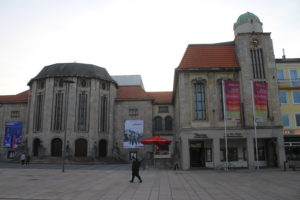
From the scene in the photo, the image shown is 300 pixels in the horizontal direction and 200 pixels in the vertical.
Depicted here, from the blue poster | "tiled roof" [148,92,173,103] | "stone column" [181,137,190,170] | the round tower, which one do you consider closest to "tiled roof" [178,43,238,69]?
the round tower

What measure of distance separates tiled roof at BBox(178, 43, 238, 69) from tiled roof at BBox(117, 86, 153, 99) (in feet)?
70.0

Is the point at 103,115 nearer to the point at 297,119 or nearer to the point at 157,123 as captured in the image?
the point at 157,123

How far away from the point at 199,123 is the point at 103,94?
84.9 feet

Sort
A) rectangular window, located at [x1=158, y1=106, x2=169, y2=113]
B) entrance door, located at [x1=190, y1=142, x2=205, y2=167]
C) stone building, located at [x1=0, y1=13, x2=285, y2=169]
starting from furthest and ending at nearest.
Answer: rectangular window, located at [x1=158, y1=106, x2=169, y2=113] → entrance door, located at [x1=190, y1=142, x2=205, y2=167] → stone building, located at [x1=0, y1=13, x2=285, y2=169]

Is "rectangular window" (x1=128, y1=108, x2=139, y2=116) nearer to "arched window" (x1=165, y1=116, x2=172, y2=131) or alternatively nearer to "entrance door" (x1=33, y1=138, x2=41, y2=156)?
"arched window" (x1=165, y1=116, x2=172, y2=131)

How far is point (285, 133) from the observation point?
29797 mm

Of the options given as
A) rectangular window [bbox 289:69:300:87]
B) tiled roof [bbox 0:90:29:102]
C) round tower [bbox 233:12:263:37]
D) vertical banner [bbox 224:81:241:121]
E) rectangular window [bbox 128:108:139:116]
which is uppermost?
round tower [bbox 233:12:263:37]

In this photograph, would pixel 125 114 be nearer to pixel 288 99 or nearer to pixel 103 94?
pixel 103 94

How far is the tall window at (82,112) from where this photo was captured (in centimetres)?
4559

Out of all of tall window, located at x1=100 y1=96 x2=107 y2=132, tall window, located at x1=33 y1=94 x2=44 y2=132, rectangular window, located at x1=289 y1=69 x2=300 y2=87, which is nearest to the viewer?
rectangular window, located at x1=289 y1=69 x2=300 y2=87

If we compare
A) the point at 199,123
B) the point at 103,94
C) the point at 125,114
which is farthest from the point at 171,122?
the point at 199,123

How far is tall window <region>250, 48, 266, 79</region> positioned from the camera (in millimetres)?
29406

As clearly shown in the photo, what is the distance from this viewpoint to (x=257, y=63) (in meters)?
29.8

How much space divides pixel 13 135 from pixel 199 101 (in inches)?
1584
